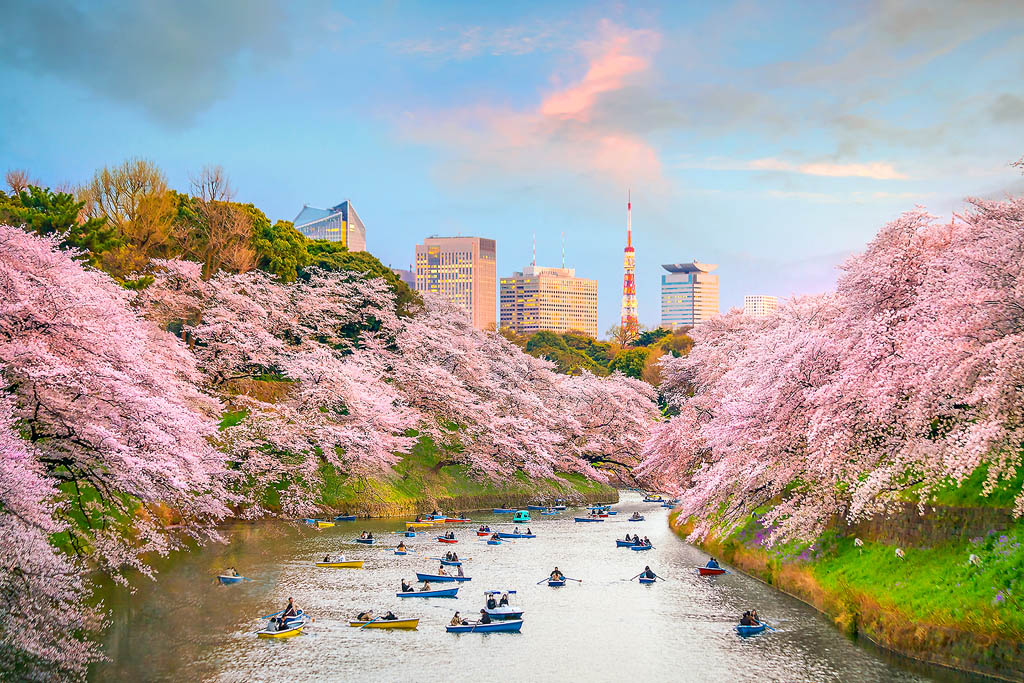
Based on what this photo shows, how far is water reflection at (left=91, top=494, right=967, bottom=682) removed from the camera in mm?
26250

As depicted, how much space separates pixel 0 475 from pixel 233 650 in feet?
35.8

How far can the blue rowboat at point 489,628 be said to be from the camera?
31281 mm

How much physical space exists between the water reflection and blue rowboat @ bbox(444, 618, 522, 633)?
1.13 feet

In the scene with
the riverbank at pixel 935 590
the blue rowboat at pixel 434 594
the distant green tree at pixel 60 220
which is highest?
the distant green tree at pixel 60 220

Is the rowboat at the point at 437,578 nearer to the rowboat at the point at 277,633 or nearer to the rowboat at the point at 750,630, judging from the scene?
the rowboat at the point at 277,633

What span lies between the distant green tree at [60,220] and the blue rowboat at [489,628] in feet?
94.9

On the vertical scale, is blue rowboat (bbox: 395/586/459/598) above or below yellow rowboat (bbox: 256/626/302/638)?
below

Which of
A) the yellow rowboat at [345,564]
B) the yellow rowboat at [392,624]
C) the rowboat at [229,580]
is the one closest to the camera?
the yellow rowboat at [392,624]

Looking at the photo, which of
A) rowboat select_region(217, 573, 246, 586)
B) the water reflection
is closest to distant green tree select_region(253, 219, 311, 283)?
the water reflection

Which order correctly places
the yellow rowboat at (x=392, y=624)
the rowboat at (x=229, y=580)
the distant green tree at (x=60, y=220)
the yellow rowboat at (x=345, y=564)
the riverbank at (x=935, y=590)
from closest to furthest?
the riverbank at (x=935, y=590)
the yellow rowboat at (x=392, y=624)
the rowboat at (x=229, y=580)
the yellow rowboat at (x=345, y=564)
the distant green tree at (x=60, y=220)

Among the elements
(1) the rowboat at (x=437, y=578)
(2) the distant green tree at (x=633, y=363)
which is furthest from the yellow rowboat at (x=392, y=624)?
(2) the distant green tree at (x=633, y=363)

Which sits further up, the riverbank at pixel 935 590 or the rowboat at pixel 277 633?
the riverbank at pixel 935 590

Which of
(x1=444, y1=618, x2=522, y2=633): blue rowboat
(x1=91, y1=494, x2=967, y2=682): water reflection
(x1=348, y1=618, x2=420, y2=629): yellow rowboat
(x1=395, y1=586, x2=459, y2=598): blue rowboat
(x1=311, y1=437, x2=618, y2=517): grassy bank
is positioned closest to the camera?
(x1=91, y1=494, x2=967, y2=682): water reflection

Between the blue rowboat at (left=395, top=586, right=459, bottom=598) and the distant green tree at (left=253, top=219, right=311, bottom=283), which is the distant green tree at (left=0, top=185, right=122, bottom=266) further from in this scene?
the blue rowboat at (left=395, top=586, right=459, bottom=598)
